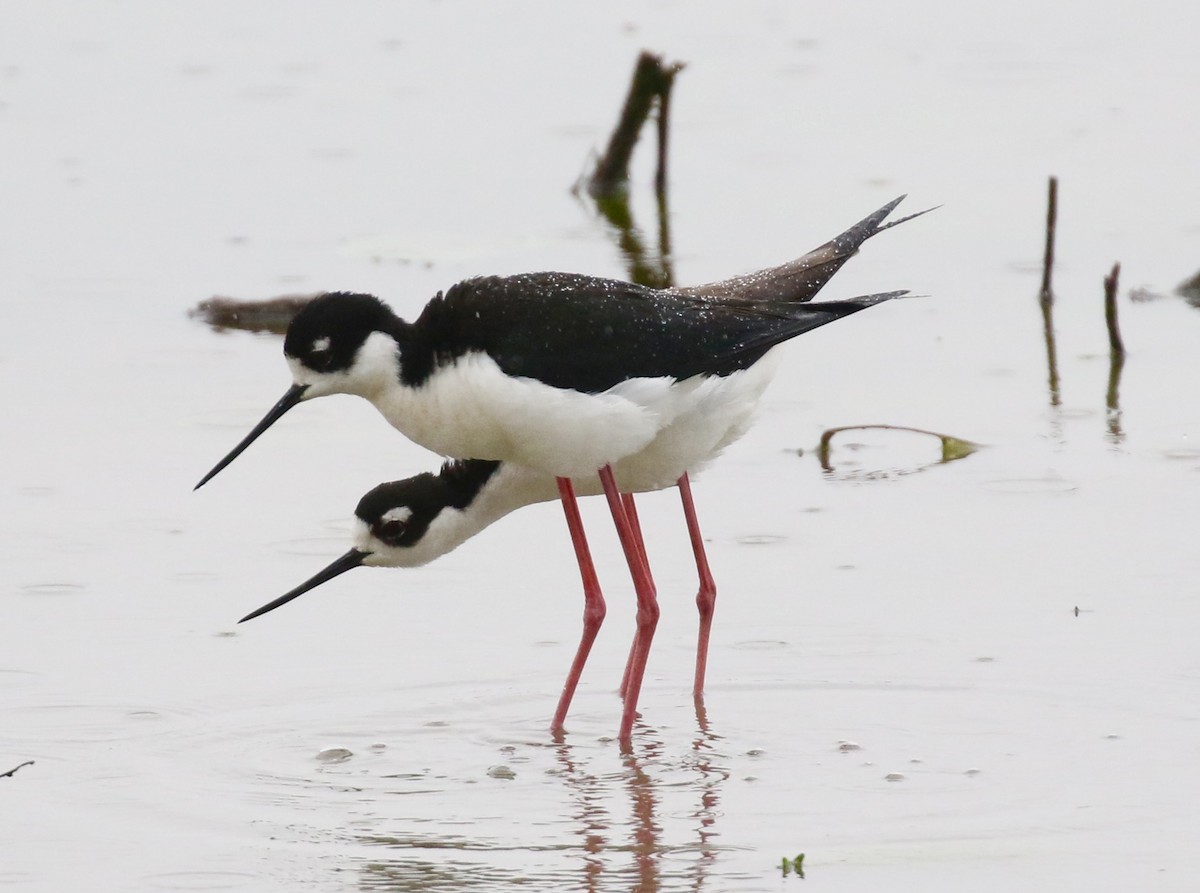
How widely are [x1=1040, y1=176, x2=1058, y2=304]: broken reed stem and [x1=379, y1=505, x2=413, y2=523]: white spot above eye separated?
3.98m

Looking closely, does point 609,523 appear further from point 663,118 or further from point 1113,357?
point 663,118

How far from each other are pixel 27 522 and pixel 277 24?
8.71 m

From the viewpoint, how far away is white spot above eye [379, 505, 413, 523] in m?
6.62

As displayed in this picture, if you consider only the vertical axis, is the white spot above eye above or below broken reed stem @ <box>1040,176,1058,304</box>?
below

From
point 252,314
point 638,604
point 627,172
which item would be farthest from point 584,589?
Result: point 627,172

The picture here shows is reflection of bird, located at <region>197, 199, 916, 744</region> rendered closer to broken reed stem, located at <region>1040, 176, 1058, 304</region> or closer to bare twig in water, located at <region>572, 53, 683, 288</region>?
broken reed stem, located at <region>1040, 176, 1058, 304</region>

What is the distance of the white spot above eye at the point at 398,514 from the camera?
261 inches

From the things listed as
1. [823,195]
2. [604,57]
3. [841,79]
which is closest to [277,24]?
[604,57]

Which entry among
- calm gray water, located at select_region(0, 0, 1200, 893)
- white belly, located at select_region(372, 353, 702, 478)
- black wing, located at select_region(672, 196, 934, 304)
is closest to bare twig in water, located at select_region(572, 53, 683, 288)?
calm gray water, located at select_region(0, 0, 1200, 893)

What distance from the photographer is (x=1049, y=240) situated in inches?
380

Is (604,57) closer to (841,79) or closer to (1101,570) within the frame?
(841,79)

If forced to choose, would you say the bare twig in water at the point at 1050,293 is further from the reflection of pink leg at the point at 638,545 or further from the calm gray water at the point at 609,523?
the reflection of pink leg at the point at 638,545

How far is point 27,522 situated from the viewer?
7.46 m

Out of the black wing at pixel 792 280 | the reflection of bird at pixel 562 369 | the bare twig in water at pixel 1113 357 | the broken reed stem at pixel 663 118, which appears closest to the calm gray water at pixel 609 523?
the bare twig in water at pixel 1113 357
